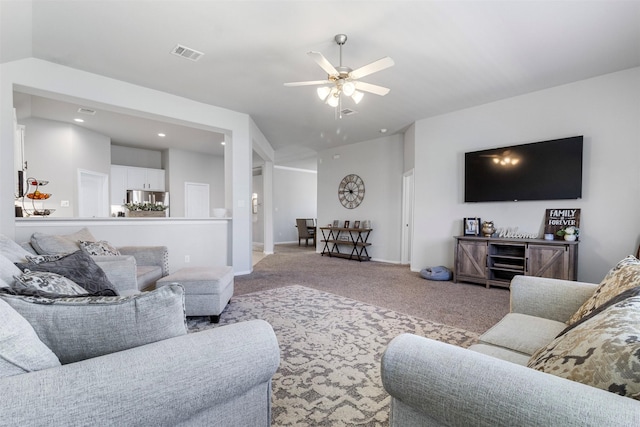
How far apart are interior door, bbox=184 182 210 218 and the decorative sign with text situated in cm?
720

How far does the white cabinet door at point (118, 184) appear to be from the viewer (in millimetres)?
6977

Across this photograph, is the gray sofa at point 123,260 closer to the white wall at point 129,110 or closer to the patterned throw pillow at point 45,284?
the white wall at point 129,110

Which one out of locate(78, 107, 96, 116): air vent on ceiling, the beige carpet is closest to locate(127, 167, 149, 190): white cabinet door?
locate(78, 107, 96, 116): air vent on ceiling

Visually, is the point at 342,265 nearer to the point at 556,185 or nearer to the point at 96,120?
the point at 556,185

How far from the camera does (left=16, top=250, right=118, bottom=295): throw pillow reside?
5.50ft

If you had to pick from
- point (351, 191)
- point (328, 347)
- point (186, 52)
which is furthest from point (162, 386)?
point (351, 191)

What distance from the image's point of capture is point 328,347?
2316 millimetres

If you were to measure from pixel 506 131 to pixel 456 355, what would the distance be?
468cm

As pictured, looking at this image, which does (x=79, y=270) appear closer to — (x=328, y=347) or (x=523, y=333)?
(x=328, y=347)

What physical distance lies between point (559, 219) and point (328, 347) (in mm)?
3699

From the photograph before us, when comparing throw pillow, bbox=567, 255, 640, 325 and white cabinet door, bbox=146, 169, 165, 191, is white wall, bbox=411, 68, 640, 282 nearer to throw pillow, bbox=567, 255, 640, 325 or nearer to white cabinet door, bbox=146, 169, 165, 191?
throw pillow, bbox=567, 255, 640, 325

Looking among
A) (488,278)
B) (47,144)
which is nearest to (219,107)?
(47,144)

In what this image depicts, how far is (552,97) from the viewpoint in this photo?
161 inches

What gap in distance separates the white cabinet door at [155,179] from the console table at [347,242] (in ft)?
14.1
